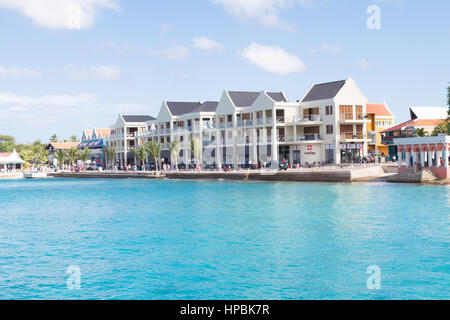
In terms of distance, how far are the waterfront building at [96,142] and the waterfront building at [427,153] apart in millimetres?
92219

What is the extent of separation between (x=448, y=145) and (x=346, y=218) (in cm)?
3206

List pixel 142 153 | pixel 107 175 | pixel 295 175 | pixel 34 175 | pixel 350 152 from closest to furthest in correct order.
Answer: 1. pixel 295 175
2. pixel 350 152
3. pixel 142 153
4. pixel 107 175
5. pixel 34 175

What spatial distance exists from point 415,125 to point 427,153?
2314 cm

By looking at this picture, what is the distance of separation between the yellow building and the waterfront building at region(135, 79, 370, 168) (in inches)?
571

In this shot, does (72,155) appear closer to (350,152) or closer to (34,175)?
(34,175)

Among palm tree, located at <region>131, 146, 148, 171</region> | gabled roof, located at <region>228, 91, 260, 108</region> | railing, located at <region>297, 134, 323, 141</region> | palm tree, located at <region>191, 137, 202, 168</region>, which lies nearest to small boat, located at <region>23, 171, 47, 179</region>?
palm tree, located at <region>131, 146, 148, 171</region>

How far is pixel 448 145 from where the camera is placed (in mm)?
61906

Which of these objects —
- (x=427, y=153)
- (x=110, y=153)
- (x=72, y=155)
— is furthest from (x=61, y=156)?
(x=427, y=153)

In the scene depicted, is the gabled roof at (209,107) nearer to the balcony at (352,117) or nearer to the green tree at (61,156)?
the balcony at (352,117)

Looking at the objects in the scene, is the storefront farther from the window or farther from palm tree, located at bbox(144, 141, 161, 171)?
palm tree, located at bbox(144, 141, 161, 171)

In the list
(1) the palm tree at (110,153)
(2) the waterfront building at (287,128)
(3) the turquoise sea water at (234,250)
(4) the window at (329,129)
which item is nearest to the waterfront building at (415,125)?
(2) the waterfront building at (287,128)

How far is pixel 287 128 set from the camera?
87.0m
